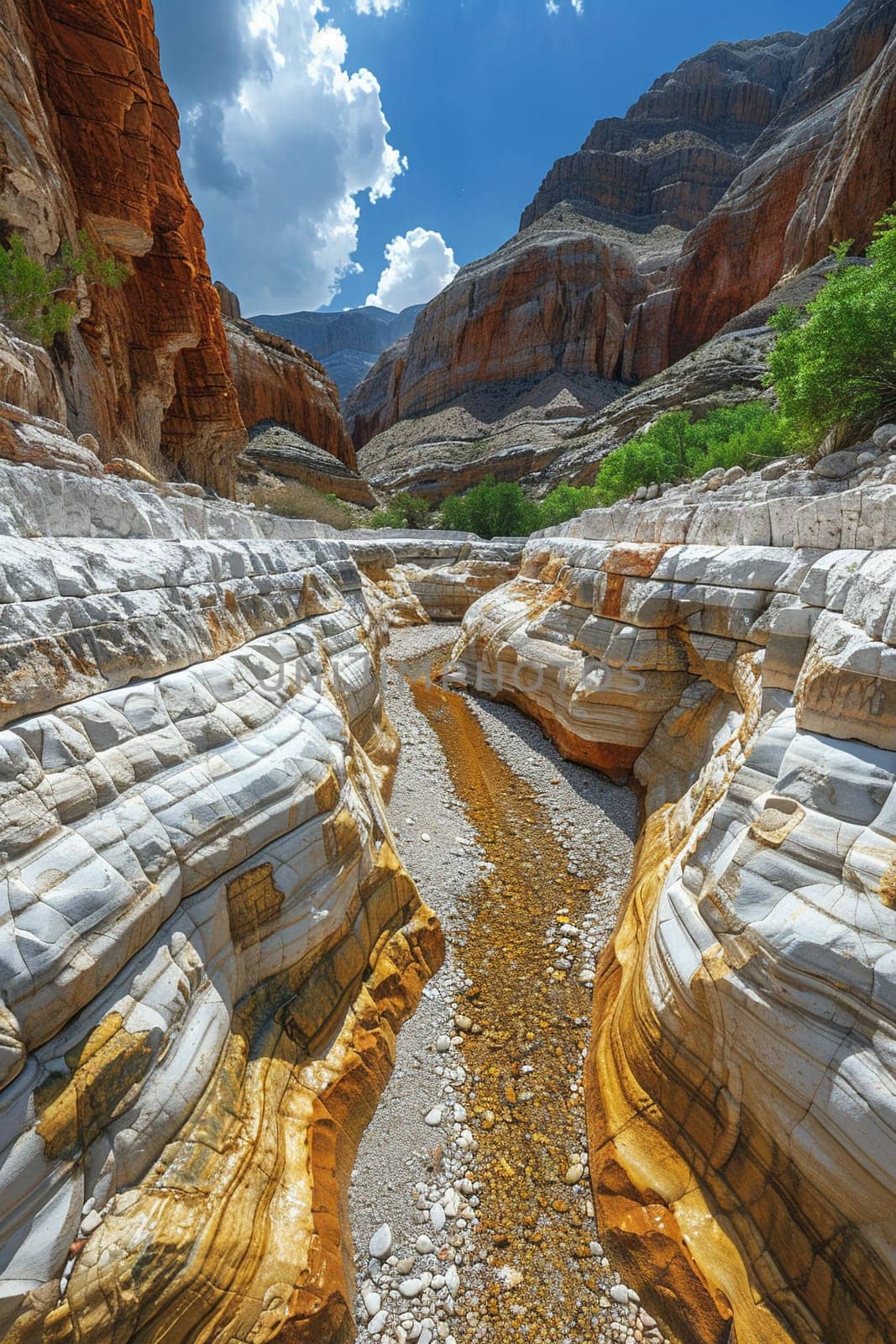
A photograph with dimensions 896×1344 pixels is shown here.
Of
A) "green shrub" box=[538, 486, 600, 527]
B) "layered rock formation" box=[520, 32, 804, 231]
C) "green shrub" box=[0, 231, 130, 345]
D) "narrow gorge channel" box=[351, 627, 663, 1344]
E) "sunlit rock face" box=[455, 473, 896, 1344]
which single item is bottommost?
"narrow gorge channel" box=[351, 627, 663, 1344]

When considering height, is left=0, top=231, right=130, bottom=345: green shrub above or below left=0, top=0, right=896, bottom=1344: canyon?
above

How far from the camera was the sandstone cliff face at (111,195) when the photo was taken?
37.5 feet

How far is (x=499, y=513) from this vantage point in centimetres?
3203

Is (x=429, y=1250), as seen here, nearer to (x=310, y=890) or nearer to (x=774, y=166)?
(x=310, y=890)

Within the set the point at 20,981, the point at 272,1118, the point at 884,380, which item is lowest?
the point at 272,1118

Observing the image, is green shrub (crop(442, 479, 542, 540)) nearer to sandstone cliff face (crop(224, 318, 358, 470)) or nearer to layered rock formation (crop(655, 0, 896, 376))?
sandstone cliff face (crop(224, 318, 358, 470))

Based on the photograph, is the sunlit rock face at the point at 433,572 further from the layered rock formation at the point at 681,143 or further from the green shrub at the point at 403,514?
the layered rock formation at the point at 681,143

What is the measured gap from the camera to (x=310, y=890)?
4.35 meters

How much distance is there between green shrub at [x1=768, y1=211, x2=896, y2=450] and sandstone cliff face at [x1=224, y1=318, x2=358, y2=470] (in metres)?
39.3

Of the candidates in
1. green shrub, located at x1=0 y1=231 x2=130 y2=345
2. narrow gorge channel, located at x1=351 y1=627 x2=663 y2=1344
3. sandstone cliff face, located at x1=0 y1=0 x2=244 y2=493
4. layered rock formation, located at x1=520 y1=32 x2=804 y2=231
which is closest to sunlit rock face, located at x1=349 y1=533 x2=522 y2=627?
A: sandstone cliff face, located at x1=0 y1=0 x2=244 y2=493

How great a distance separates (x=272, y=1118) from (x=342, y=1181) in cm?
86

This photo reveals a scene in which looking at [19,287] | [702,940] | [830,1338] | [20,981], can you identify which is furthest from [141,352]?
[830,1338]

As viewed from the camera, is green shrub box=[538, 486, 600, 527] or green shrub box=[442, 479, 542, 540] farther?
green shrub box=[442, 479, 542, 540]

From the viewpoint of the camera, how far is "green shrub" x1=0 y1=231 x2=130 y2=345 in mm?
10992
